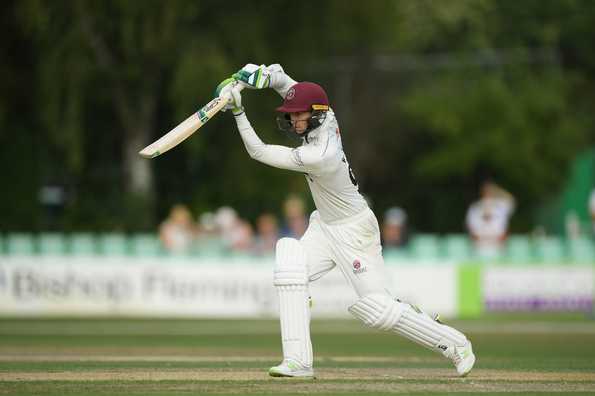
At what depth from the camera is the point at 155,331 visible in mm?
12820

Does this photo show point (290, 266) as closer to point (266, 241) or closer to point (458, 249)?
point (458, 249)

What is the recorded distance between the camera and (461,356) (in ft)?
21.9

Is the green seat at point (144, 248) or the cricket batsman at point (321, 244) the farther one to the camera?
the green seat at point (144, 248)

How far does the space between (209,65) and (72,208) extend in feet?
9.78

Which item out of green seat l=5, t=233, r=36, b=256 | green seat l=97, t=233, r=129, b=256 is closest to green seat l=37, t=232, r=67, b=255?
green seat l=5, t=233, r=36, b=256

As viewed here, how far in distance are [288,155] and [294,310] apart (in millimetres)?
791

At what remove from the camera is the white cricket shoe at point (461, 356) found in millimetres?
6672

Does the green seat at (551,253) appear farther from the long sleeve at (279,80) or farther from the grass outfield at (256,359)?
the long sleeve at (279,80)

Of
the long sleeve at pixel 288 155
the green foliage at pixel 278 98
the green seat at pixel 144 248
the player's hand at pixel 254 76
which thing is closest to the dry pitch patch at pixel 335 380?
the long sleeve at pixel 288 155

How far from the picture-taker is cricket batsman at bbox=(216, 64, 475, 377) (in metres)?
6.49

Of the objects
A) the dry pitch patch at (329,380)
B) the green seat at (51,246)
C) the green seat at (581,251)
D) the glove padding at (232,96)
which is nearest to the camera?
the dry pitch patch at (329,380)

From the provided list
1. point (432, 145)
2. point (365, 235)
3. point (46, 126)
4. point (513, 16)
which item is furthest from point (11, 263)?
point (513, 16)

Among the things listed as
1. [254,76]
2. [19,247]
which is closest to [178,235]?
[19,247]

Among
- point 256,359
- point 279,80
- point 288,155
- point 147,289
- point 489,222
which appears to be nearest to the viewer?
point 288,155
